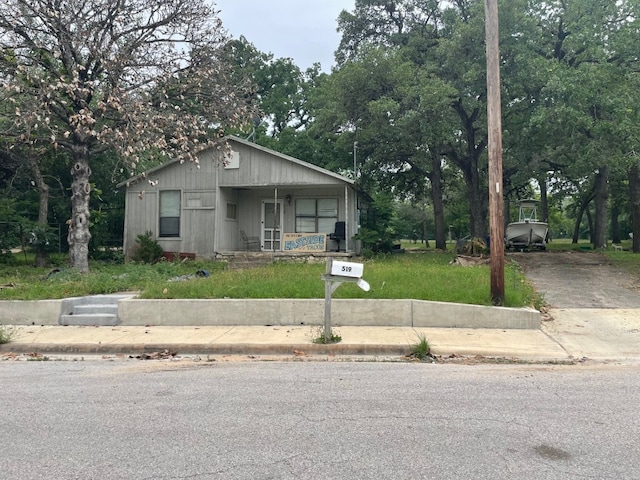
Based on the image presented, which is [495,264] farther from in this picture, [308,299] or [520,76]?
[520,76]

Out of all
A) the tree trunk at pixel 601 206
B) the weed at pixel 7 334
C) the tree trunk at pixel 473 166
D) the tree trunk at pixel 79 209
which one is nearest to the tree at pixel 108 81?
the tree trunk at pixel 79 209

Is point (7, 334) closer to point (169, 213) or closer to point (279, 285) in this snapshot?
point (279, 285)

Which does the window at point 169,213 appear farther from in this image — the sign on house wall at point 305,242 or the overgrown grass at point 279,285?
the overgrown grass at point 279,285

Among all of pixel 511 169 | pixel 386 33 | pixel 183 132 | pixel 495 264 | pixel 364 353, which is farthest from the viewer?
pixel 386 33

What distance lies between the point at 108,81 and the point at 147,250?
609cm

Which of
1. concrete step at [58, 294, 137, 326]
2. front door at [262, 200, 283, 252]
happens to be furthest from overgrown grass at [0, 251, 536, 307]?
front door at [262, 200, 283, 252]

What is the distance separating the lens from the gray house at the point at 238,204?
18.1 m

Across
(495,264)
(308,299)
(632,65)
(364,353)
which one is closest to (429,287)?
(495,264)

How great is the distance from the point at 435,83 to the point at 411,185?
13.3m

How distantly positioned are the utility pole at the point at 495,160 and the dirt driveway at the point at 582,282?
7.59ft

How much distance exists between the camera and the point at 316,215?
1952 centimetres

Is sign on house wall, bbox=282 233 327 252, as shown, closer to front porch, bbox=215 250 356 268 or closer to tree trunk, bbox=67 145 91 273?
front porch, bbox=215 250 356 268

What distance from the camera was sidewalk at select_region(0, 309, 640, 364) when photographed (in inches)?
292

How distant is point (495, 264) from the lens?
9.44m
